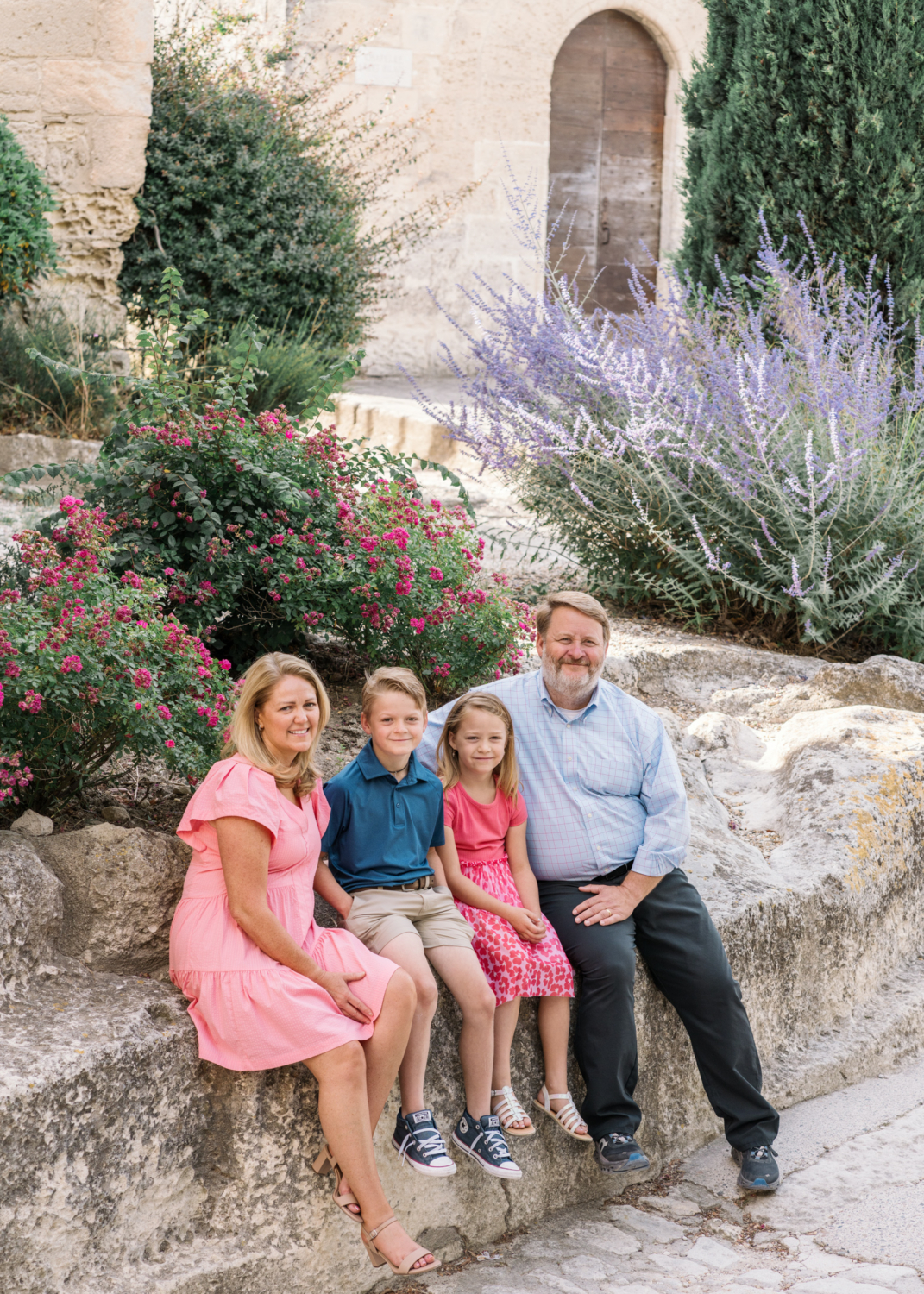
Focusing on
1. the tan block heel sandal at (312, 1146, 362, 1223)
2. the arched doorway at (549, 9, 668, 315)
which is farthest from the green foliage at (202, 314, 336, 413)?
the arched doorway at (549, 9, 668, 315)

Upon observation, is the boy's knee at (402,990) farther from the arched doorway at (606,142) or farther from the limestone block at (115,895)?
the arched doorway at (606,142)

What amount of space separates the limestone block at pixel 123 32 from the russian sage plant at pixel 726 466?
286 centimetres

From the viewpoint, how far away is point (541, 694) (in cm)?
308

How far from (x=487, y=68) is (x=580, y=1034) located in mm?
9792

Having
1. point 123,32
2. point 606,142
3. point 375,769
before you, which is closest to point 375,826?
point 375,769

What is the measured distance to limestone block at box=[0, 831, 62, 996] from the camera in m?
2.28

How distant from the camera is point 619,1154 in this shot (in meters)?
2.65

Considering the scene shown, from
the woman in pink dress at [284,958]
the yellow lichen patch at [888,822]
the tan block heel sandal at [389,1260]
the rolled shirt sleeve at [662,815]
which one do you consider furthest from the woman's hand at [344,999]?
the yellow lichen patch at [888,822]

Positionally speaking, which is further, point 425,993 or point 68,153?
point 68,153

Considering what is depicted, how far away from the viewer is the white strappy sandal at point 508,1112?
100 inches

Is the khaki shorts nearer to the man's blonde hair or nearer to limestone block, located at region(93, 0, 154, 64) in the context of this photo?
the man's blonde hair

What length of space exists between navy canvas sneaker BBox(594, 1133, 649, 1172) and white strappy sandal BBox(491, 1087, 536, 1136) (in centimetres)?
20

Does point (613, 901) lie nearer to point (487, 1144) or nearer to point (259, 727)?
point (487, 1144)

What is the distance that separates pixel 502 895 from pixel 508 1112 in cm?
48
